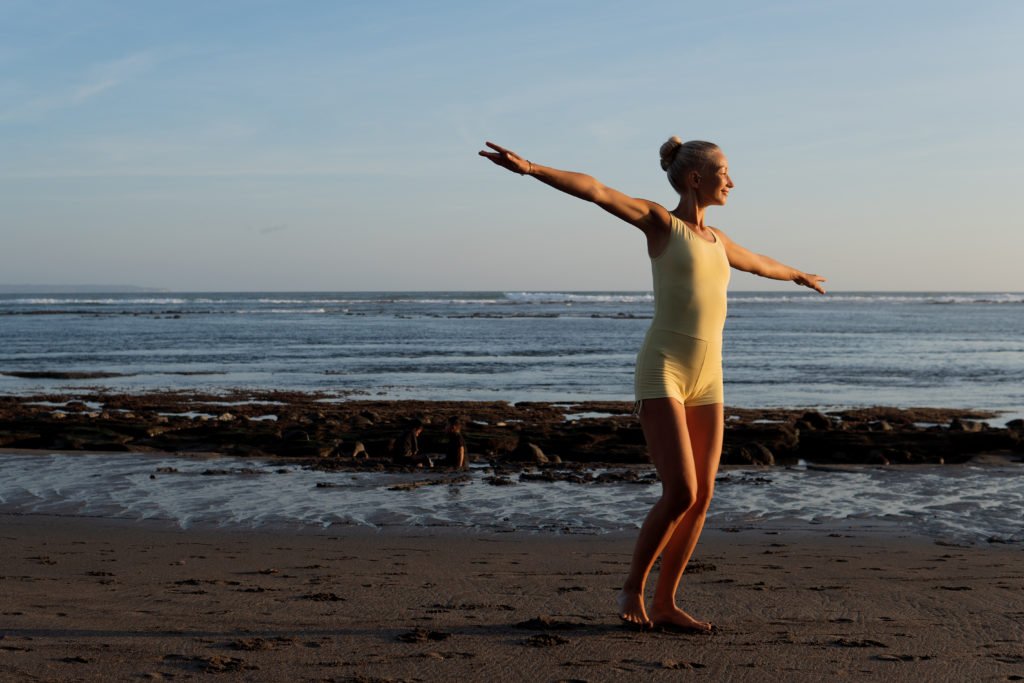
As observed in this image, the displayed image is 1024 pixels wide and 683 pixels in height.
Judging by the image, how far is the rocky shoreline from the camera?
12.8 meters

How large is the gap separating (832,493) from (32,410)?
1428cm

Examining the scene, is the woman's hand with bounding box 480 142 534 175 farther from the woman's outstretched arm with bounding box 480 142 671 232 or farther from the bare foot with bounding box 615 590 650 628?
the bare foot with bounding box 615 590 650 628

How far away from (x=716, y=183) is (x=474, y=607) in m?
2.45

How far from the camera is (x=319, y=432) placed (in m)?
14.5

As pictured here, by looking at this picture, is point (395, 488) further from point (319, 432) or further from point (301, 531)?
point (319, 432)

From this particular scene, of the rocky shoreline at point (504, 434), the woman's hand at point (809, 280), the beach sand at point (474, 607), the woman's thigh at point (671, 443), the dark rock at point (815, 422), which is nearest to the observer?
the beach sand at point (474, 607)

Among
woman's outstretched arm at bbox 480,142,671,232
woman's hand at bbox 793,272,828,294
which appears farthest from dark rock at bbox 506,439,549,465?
woman's outstretched arm at bbox 480,142,671,232

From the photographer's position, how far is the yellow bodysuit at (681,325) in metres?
4.68

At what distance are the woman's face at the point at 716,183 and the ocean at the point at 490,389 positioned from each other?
4.04 meters

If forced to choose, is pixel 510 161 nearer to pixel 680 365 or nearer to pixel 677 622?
pixel 680 365

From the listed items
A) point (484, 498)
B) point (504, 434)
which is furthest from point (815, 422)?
point (484, 498)

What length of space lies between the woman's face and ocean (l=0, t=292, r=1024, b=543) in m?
4.04

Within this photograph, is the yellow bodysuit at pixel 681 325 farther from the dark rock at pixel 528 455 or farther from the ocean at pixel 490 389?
the dark rock at pixel 528 455

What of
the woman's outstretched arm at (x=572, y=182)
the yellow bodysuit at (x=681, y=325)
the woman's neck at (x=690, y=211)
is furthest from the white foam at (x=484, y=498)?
the woman's outstretched arm at (x=572, y=182)
